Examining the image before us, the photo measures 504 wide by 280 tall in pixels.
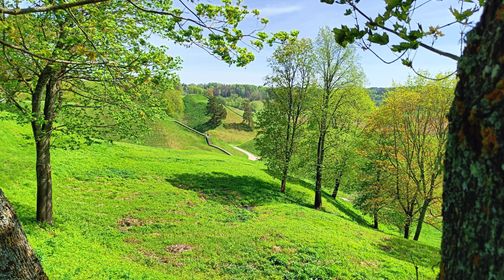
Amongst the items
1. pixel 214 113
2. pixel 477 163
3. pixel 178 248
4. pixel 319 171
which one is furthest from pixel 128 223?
pixel 214 113

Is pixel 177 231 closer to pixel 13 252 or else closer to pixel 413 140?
pixel 13 252

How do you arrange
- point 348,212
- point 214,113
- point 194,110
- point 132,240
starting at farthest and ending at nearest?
point 194,110 < point 214,113 < point 348,212 < point 132,240

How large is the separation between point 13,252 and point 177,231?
14.8 meters

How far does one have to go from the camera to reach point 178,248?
15938 mm

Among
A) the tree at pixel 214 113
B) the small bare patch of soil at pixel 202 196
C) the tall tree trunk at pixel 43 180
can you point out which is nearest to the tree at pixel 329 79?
the small bare patch of soil at pixel 202 196

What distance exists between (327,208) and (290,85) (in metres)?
11.7

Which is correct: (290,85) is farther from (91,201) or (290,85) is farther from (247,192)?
(91,201)

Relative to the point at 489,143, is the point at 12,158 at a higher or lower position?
lower

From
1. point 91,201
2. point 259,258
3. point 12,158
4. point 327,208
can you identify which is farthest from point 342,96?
point 12,158

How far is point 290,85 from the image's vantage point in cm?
3000

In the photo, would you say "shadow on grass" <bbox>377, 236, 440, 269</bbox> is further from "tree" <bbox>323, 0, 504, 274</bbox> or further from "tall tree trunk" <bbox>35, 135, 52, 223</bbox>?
"tree" <bbox>323, 0, 504, 274</bbox>

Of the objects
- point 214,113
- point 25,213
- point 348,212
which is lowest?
point 348,212

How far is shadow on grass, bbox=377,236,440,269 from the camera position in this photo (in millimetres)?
19266

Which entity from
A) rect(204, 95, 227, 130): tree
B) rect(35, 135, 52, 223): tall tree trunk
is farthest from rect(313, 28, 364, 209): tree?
rect(204, 95, 227, 130): tree
